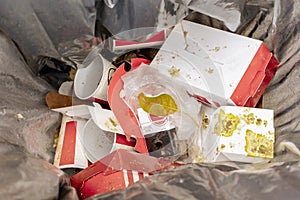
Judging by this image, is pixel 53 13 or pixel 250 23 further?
pixel 250 23

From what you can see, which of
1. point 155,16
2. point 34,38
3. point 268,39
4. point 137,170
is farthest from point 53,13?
point 268,39

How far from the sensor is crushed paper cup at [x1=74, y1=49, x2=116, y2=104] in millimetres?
1035

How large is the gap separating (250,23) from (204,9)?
0.17 meters

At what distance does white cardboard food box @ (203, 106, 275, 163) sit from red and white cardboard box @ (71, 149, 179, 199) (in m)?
0.13

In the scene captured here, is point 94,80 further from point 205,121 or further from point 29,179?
point 29,179

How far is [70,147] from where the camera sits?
1.04 m

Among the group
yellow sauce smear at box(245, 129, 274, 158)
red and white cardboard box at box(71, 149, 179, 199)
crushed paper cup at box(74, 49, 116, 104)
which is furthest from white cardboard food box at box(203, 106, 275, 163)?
crushed paper cup at box(74, 49, 116, 104)

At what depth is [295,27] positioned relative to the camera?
972 millimetres

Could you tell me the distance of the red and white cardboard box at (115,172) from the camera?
3.01 feet

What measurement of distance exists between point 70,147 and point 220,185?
45cm

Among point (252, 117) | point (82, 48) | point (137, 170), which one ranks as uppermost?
point (82, 48)

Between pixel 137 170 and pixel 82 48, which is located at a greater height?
pixel 82 48

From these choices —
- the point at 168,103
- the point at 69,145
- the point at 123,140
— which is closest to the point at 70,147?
the point at 69,145

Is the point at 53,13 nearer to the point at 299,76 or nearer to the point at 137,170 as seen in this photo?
the point at 137,170
